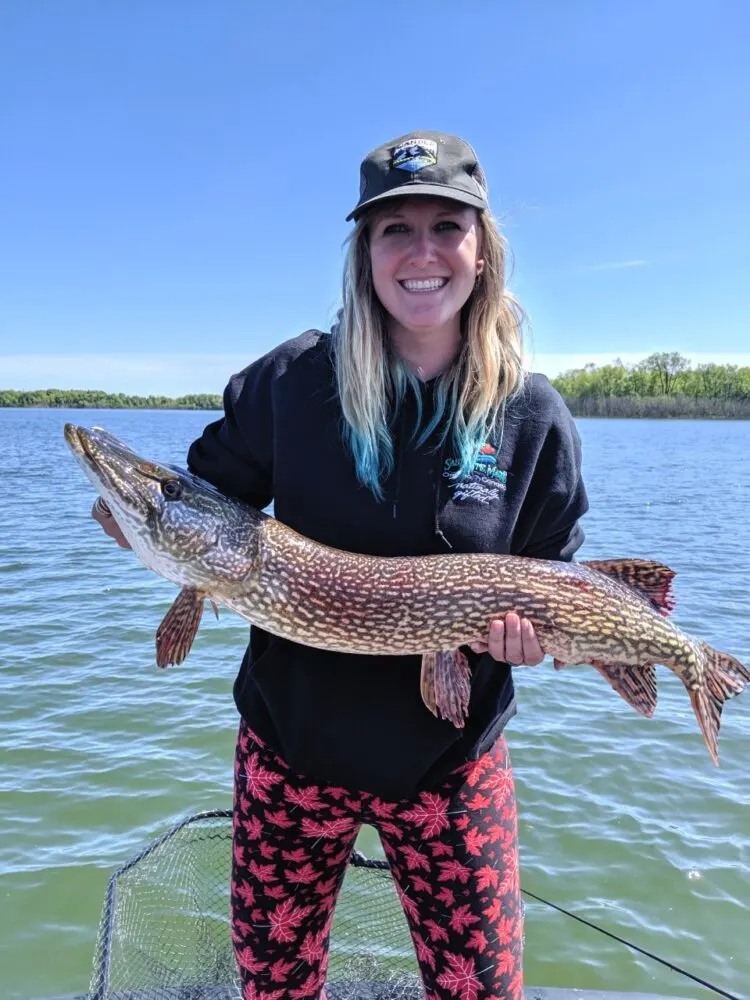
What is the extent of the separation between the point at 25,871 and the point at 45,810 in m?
0.63

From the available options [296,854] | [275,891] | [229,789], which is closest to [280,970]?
[275,891]

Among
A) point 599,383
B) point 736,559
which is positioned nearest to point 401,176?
point 736,559

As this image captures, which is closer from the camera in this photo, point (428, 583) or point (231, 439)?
point (428, 583)

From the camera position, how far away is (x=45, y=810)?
200 inches

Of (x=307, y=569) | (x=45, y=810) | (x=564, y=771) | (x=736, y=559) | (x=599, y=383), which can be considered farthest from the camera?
(x=599, y=383)

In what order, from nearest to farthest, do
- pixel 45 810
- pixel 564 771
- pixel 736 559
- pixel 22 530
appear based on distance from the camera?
pixel 45 810 → pixel 564 771 → pixel 736 559 → pixel 22 530

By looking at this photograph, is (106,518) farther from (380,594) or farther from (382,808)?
(382,808)

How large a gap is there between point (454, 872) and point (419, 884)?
13cm

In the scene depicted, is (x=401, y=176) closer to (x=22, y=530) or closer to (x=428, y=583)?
(x=428, y=583)

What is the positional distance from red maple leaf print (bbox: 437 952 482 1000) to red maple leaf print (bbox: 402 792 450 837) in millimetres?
360

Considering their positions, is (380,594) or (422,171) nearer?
(422,171)

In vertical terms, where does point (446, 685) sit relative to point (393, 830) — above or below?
above

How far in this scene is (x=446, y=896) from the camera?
85.7 inches

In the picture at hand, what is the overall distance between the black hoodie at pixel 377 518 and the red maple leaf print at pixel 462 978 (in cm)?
50
